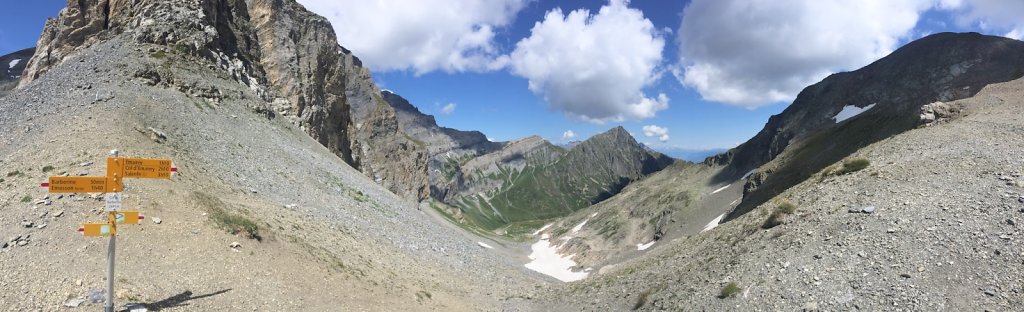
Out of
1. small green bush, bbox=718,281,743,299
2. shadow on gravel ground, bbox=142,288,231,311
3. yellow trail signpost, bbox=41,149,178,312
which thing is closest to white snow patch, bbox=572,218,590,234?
small green bush, bbox=718,281,743,299

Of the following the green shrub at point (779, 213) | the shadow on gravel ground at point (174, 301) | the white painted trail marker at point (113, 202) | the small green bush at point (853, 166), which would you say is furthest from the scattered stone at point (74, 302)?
the small green bush at point (853, 166)

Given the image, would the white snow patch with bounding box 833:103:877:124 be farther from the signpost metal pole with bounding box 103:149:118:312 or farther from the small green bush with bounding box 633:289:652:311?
the signpost metal pole with bounding box 103:149:118:312

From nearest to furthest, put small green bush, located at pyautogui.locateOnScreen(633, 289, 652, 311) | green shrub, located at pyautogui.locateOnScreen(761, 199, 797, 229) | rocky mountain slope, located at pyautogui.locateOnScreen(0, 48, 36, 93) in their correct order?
1. small green bush, located at pyautogui.locateOnScreen(633, 289, 652, 311)
2. green shrub, located at pyautogui.locateOnScreen(761, 199, 797, 229)
3. rocky mountain slope, located at pyautogui.locateOnScreen(0, 48, 36, 93)

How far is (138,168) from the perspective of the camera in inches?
457

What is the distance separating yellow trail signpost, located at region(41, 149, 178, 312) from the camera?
10.9 metres

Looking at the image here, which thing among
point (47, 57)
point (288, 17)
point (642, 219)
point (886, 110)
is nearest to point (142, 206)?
point (47, 57)

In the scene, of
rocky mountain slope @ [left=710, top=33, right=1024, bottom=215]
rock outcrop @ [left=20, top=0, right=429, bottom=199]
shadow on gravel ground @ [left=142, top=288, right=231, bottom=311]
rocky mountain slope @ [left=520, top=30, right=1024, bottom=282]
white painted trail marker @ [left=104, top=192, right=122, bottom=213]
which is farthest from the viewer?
rocky mountain slope @ [left=520, top=30, right=1024, bottom=282]

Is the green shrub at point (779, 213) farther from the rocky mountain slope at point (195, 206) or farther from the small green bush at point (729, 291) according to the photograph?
the rocky mountain slope at point (195, 206)

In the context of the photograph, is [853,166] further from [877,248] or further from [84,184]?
[84,184]

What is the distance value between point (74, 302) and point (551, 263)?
11051 cm

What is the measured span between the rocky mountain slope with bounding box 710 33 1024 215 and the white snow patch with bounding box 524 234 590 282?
35.9 meters

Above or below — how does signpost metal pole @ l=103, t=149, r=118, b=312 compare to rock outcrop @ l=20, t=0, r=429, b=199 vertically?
below

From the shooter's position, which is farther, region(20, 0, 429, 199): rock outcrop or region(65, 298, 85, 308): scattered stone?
region(20, 0, 429, 199): rock outcrop

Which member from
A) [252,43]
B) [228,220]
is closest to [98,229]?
[228,220]
